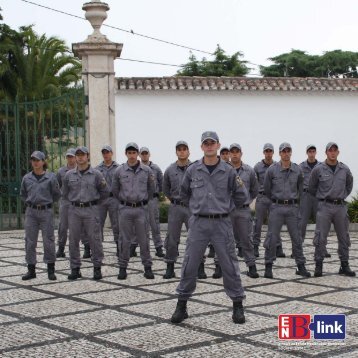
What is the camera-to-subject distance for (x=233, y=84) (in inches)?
747

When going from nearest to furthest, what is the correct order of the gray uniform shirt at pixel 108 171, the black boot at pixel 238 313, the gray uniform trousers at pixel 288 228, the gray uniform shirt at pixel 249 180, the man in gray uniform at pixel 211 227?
Answer: 1. the black boot at pixel 238 313
2. the man in gray uniform at pixel 211 227
3. the gray uniform trousers at pixel 288 228
4. the gray uniform shirt at pixel 249 180
5. the gray uniform shirt at pixel 108 171

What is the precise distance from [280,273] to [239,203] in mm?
2914

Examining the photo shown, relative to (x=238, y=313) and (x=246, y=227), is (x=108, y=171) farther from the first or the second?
(x=238, y=313)

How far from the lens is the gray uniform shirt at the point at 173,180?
10195 millimetres

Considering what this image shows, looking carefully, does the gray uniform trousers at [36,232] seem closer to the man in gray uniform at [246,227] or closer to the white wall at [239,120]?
the man in gray uniform at [246,227]

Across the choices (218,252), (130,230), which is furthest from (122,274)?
(218,252)

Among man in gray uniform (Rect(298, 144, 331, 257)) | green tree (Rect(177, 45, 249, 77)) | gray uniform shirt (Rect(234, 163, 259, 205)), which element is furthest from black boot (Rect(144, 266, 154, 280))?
green tree (Rect(177, 45, 249, 77))

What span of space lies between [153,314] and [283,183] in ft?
10.9

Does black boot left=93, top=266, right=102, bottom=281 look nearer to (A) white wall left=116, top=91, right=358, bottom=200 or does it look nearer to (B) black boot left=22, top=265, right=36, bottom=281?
(B) black boot left=22, top=265, right=36, bottom=281

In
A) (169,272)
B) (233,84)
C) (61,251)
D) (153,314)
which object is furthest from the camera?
(233,84)

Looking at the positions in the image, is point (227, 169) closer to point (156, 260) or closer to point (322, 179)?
point (322, 179)

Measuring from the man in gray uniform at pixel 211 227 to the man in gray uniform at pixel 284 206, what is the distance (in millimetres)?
2705

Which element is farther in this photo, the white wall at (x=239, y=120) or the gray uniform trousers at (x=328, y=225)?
the white wall at (x=239, y=120)

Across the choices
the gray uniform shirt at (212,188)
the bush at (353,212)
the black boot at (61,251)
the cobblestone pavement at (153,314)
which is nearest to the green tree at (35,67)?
the bush at (353,212)
